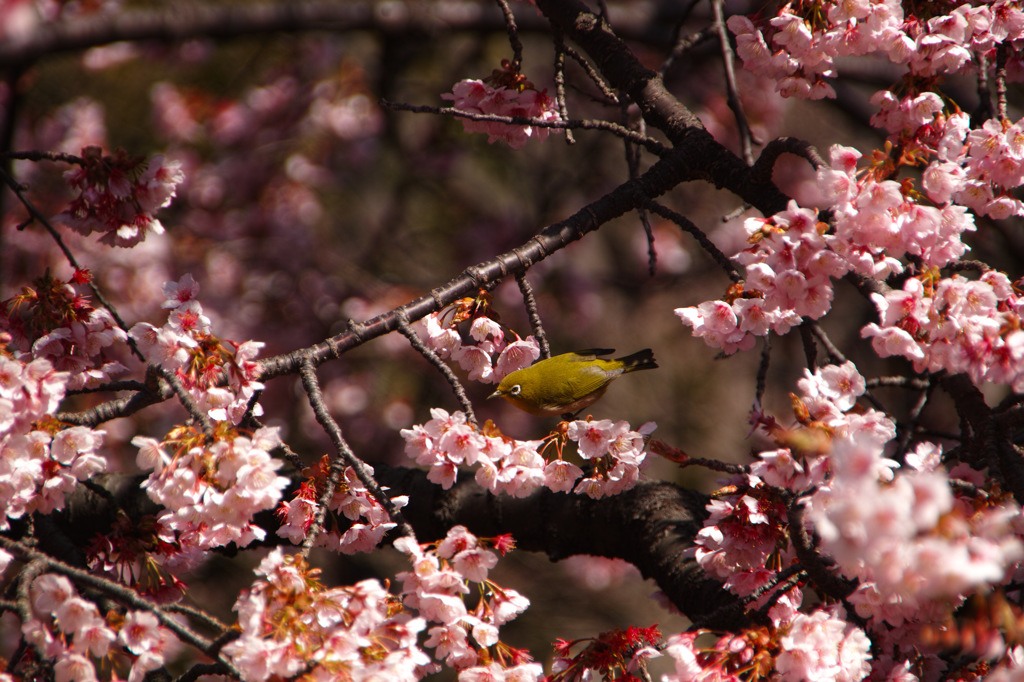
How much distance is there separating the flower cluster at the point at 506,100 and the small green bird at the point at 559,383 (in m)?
0.62

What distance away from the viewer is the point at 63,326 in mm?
1616

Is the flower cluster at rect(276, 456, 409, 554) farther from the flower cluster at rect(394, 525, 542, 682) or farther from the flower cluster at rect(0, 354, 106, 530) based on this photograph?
the flower cluster at rect(0, 354, 106, 530)

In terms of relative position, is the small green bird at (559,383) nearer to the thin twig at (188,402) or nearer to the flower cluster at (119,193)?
the thin twig at (188,402)

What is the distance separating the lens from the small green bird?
189 centimetres

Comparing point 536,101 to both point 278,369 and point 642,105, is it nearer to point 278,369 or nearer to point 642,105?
point 642,105

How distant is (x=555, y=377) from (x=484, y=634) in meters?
0.82

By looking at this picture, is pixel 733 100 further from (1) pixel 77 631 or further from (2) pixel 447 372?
(1) pixel 77 631

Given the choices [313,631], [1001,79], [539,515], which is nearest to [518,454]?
[313,631]

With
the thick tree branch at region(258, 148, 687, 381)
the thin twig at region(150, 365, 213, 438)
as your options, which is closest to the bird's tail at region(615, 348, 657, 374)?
the thick tree branch at region(258, 148, 687, 381)

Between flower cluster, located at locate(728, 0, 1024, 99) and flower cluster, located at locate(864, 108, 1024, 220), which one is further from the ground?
flower cluster, located at locate(728, 0, 1024, 99)

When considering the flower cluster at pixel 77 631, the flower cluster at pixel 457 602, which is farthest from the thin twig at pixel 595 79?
the flower cluster at pixel 77 631

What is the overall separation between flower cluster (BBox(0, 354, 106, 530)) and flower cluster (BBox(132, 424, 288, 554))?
0.62 feet

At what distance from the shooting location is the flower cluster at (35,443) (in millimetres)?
1208

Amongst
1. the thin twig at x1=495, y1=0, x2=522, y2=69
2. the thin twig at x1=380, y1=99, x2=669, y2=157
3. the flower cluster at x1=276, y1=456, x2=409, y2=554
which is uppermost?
the thin twig at x1=495, y1=0, x2=522, y2=69
